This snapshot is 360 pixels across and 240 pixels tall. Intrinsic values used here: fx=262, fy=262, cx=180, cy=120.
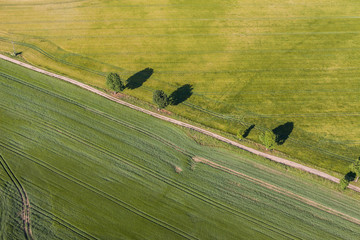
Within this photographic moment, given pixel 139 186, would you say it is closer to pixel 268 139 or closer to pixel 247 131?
pixel 247 131

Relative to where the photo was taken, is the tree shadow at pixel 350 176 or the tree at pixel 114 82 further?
the tree at pixel 114 82

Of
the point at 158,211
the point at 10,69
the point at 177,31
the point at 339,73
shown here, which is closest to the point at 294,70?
the point at 339,73

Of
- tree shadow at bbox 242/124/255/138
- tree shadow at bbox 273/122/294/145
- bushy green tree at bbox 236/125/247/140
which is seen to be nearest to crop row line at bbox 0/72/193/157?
bushy green tree at bbox 236/125/247/140

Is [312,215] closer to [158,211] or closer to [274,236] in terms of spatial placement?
[274,236]

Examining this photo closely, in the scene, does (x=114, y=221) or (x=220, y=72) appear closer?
(x=114, y=221)

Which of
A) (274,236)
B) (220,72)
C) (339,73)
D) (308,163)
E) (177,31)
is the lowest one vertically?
(274,236)

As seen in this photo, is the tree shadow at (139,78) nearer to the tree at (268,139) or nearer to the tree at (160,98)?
the tree at (160,98)

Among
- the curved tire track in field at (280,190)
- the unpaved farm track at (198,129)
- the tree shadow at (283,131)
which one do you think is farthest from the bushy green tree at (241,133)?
the curved tire track in field at (280,190)
